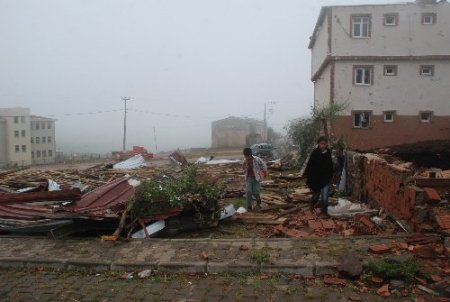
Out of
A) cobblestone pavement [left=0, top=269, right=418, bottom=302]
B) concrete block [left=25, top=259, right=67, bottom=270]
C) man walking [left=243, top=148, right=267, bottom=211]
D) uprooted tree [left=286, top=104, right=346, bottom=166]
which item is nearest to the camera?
cobblestone pavement [left=0, top=269, right=418, bottom=302]

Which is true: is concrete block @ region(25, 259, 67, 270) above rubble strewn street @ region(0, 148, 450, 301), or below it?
below

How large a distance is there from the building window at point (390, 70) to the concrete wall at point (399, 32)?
863 millimetres

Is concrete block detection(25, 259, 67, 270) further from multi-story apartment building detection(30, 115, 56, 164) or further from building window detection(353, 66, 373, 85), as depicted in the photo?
multi-story apartment building detection(30, 115, 56, 164)

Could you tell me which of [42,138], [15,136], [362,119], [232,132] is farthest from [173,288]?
[42,138]

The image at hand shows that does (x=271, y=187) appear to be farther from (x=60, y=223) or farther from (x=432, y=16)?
(x=432, y=16)

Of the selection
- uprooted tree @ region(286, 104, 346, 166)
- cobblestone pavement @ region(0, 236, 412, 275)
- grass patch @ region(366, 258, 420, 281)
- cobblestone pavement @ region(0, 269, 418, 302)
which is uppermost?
uprooted tree @ region(286, 104, 346, 166)

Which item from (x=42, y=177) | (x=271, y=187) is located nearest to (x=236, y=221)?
(x=271, y=187)

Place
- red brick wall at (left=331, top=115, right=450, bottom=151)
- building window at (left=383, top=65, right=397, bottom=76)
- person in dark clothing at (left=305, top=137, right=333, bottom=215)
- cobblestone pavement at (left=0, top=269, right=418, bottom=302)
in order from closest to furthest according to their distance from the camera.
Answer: cobblestone pavement at (left=0, top=269, right=418, bottom=302) < person in dark clothing at (left=305, top=137, right=333, bottom=215) < building window at (left=383, top=65, right=397, bottom=76) < red brick wall at (left=331, top=115, right=450, bottom=151)

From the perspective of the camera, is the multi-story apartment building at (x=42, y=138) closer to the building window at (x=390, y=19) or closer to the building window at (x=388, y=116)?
the building window at (x=388, y=116)

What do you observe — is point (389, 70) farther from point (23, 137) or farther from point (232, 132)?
point (23, 137)

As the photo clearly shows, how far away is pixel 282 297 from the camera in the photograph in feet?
16.3

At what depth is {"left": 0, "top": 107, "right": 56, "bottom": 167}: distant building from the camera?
76250 mm

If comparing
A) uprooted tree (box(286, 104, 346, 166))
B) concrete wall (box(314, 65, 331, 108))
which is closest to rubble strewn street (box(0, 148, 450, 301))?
uprooted tree (box(286, 104, 346, 166))

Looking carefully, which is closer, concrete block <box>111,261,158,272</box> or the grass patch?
the grass patch
